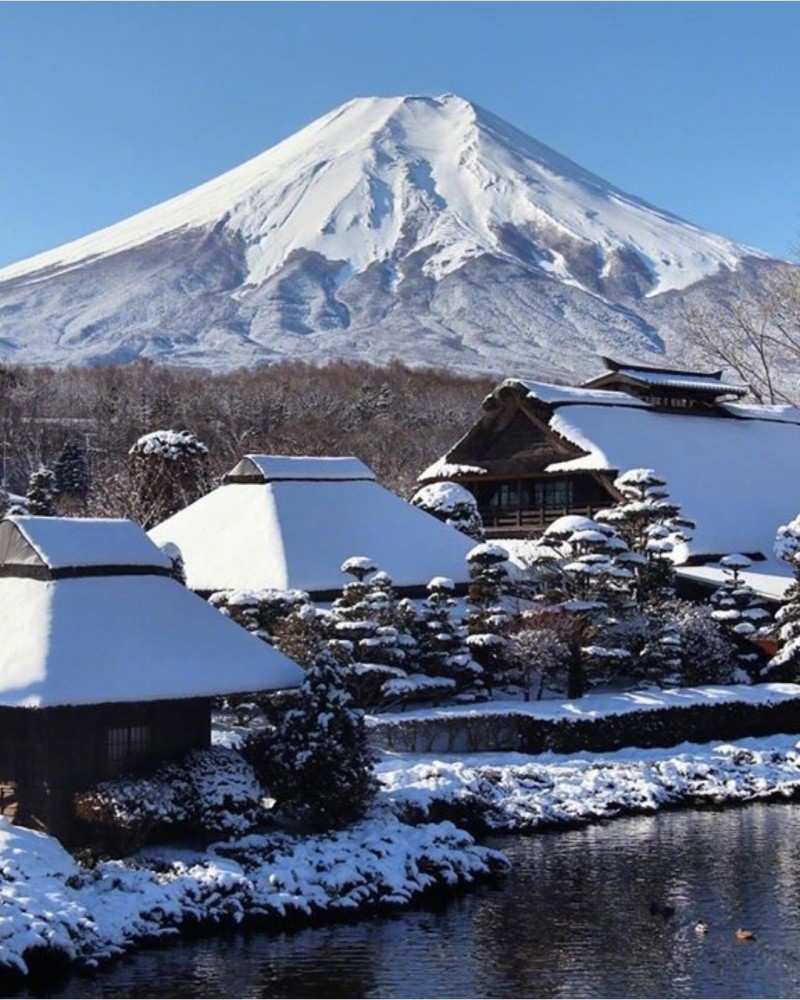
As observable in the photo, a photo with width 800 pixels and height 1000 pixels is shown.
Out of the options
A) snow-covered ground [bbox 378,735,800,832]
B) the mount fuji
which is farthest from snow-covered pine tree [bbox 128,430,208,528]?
the mount fuji

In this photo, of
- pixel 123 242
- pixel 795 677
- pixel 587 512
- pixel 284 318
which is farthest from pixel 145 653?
pixel 123 242

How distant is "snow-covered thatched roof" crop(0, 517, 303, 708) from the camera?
15.0m

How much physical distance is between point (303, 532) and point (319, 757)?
1093cm

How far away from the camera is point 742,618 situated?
26.4 meters

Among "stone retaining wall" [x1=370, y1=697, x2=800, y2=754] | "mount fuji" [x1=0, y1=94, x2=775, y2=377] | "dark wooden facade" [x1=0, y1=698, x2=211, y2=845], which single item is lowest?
"stone retaining wall" [x1=370, y1=697, x2=800, y2=754]

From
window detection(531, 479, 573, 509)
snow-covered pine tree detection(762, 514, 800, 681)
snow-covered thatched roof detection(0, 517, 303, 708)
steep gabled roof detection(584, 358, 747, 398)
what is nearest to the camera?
snow-covered thatched roof detection(0, 517, 303, 708)

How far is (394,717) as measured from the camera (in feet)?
70.1

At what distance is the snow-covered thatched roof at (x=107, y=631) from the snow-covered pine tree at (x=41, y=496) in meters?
20.1

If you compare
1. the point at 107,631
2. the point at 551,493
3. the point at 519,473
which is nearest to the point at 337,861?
the point at 107,631

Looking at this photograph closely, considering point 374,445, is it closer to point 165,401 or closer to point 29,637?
point 165,401

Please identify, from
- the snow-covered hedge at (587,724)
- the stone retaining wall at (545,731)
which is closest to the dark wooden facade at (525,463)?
the snow-covered hedge at (587,724)

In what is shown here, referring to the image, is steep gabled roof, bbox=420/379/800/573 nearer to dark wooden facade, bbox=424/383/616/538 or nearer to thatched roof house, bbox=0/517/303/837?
dark wooden facade, bbox=424/383/616/538

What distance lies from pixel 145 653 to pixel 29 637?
4.19ft

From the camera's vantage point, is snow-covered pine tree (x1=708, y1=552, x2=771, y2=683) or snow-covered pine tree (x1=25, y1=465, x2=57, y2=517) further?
snow-covered pine tree (x1=25, y1=465, x2=57, y2=517)
